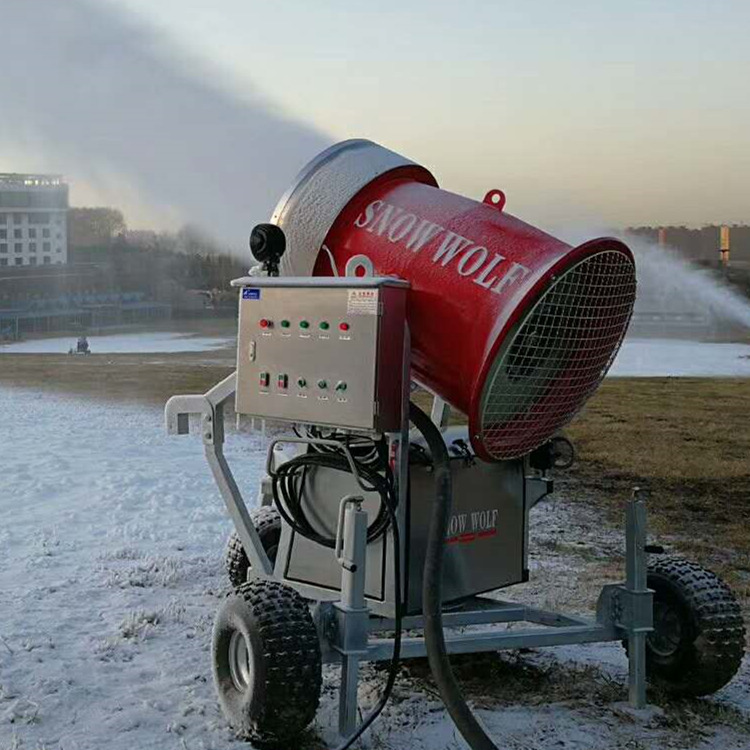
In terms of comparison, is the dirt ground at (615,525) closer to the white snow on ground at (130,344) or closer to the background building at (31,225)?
the white snow on ground at (130,344)

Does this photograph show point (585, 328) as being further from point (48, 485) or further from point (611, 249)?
point (48, 485)

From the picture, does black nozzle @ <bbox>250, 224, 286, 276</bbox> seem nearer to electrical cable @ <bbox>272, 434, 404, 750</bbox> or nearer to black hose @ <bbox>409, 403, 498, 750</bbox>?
electrical cable @ <bbox>272, 434, 404, 750</bbox>

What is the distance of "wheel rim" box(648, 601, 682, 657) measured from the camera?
3861 millimetres

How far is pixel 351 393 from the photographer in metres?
3.36

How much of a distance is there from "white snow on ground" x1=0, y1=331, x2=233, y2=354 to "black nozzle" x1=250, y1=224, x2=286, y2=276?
22.1 m

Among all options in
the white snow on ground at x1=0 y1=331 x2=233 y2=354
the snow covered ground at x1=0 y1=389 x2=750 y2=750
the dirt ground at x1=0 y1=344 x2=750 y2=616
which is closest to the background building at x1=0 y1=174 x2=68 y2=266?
the white snow on ground at x1=0 y1=331 x2=233 y2=354

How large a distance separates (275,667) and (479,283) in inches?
55.5

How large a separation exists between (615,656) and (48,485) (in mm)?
4983

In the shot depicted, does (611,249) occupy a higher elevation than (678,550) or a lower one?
higher

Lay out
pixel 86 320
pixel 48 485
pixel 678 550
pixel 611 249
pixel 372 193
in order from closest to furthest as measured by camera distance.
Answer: pixel 611 249
pixel 372 193
pixel 678 550
pixel 48 485
pixel 86 320

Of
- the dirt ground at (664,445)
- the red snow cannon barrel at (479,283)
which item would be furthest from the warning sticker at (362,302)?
the dirt ground at (664,445)

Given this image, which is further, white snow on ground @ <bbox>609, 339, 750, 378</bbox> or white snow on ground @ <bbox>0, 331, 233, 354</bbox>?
white snow on ground @ <bbox>0, 331, 233, 354</bbox>

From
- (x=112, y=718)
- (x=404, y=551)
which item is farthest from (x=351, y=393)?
(x=112, y=718)

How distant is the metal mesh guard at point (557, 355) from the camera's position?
3.22 m
